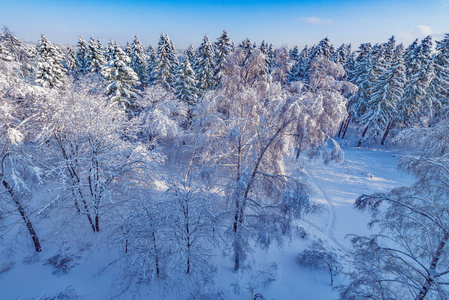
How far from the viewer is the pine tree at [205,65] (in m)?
24.9

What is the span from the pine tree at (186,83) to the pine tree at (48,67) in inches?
499

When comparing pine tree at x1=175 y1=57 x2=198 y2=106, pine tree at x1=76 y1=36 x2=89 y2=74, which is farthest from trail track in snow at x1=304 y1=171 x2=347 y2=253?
A: pine tree at x1=76 y1=36 x2=89 y2=74

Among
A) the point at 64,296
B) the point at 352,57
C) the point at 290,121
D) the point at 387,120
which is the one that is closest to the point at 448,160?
the point at 290,121

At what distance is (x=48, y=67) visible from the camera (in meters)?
21.0

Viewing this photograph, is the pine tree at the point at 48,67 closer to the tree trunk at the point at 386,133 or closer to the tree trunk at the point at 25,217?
the tree trunk at the point at 25,217

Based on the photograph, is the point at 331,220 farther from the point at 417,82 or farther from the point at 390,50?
the point at 390,50

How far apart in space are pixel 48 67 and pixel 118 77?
8.19 m

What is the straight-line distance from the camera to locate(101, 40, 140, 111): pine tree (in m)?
19.3

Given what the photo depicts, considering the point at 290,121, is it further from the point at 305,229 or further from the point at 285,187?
the point at 305,229

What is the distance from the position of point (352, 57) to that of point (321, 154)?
33.3m

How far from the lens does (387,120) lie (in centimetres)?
2494

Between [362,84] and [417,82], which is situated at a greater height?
[417,82]

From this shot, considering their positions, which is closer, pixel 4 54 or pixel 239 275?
pixel 239 275

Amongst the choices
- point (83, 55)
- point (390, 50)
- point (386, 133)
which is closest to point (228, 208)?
point (386, 133)
